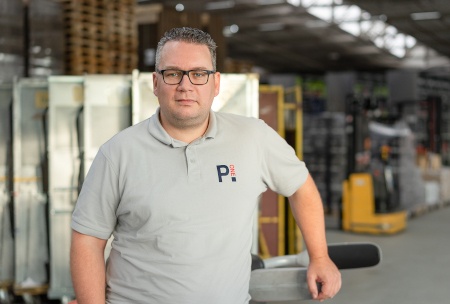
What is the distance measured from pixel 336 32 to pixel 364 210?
1018cm

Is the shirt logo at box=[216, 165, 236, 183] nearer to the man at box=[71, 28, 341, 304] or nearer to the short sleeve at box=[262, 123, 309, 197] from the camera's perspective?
the man at box=[71, 28, 341, 304]

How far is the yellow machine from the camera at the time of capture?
11.1 metres

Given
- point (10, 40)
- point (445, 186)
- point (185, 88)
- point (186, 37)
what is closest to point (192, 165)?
point (185, 88)

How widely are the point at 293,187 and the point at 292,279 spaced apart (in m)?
0.30

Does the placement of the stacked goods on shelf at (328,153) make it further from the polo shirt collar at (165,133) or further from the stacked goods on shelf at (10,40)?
the polo shirt collar at (165,133)

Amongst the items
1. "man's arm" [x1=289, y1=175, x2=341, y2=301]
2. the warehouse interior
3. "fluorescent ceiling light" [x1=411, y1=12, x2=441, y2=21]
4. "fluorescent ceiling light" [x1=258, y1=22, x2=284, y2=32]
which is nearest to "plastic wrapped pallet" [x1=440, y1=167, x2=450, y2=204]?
the warehouse interior

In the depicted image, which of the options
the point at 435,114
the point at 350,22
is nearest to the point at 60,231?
the point at 350,22

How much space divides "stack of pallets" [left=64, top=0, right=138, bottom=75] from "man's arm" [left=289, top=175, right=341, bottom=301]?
18.8 ft

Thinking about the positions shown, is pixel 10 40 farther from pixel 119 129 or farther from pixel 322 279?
pixel 322 279

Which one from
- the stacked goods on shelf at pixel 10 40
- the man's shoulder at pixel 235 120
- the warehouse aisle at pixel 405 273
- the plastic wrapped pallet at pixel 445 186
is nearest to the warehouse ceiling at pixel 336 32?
the plastic wrapped pallet at pixel 445 186

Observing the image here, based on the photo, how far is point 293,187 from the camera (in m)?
2.06

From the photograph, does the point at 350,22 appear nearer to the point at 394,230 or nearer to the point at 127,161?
the point at 394,230

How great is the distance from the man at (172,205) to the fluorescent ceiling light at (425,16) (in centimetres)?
1695

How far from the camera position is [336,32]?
65.9 ft
